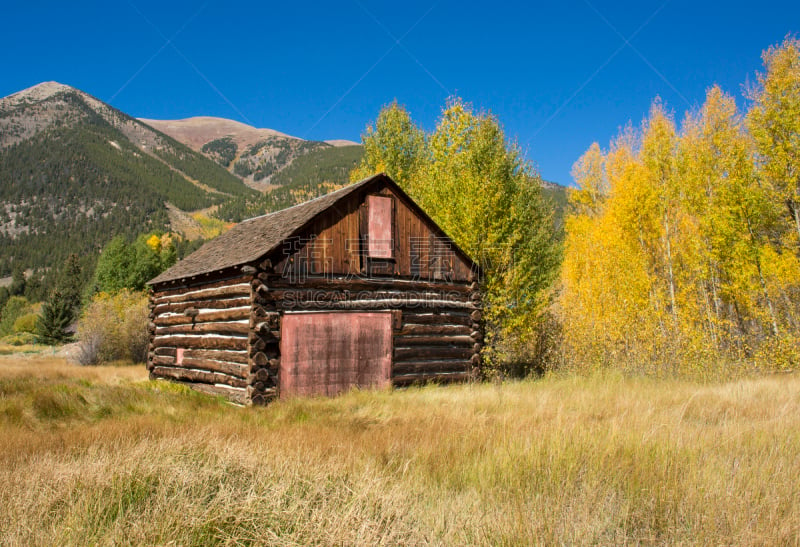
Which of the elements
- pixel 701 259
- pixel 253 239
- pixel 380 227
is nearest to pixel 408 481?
pixel 380 227

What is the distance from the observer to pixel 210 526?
3.80 m

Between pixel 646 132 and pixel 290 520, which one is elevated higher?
pixel 646 132

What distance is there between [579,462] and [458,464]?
4.39 ft

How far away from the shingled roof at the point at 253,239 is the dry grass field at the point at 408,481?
17.7 ft

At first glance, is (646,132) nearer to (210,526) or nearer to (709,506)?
(709,506)

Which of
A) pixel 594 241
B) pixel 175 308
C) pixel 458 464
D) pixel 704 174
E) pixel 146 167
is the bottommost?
pixel 458 464

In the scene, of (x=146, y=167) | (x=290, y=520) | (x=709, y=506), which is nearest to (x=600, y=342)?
(x=709, y=506)

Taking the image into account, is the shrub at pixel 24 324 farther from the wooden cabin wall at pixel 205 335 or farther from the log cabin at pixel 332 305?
the log cabin at pixel 332 305

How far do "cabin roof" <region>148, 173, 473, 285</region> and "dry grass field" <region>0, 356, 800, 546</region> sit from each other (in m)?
5.33

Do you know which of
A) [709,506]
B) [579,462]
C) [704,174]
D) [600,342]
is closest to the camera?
[709,506]

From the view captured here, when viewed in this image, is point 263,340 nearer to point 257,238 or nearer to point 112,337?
point 257,238

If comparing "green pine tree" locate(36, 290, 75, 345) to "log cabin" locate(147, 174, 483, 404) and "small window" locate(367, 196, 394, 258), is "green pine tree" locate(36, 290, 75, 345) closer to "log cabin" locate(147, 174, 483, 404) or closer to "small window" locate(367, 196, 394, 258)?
"log cabin" locate(147, 174, 483, 404)

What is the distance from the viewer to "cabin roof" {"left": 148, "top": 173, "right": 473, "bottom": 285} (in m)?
12.6

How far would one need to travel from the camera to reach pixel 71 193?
490 feet
